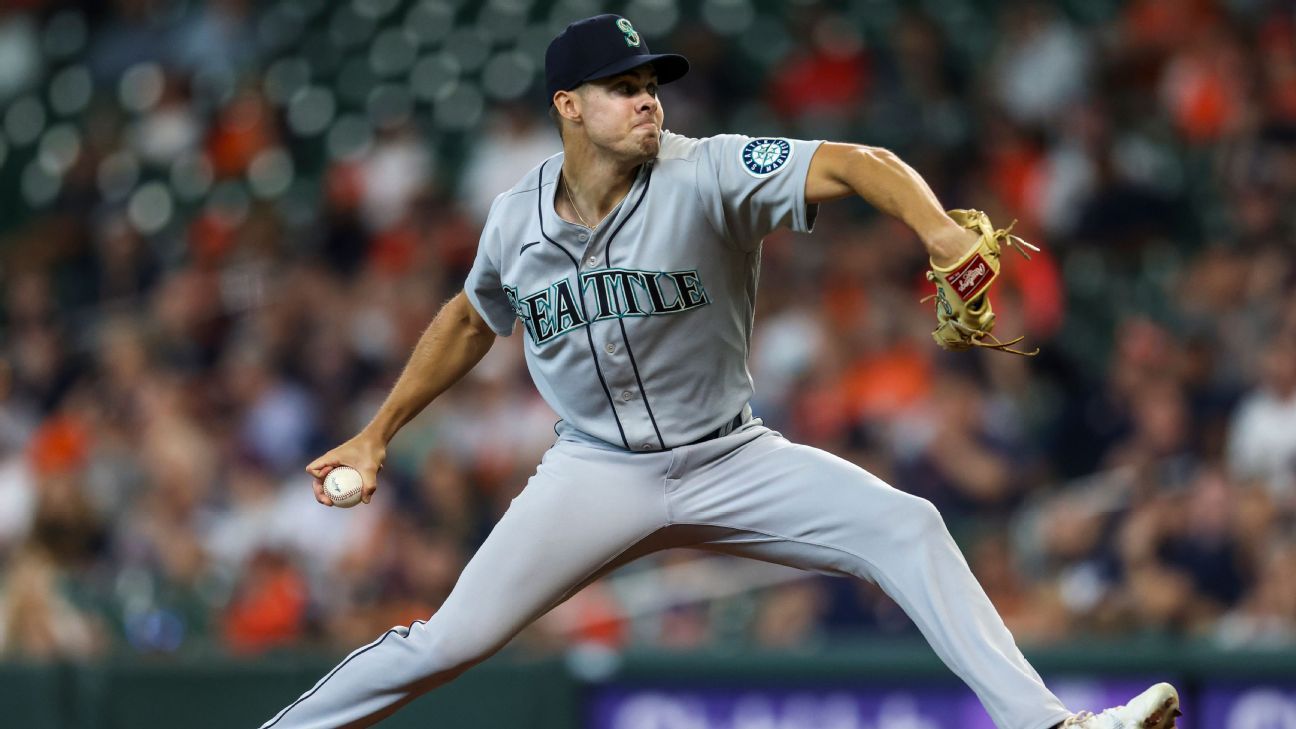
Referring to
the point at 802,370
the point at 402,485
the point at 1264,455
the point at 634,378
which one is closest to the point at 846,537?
the point at 634,378

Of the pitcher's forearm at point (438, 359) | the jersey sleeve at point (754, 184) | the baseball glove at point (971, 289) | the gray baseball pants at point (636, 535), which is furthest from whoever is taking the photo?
the pitcher's forearm at point (438, 359)

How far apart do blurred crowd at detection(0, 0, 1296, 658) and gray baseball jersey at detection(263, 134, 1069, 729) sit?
3.01 m

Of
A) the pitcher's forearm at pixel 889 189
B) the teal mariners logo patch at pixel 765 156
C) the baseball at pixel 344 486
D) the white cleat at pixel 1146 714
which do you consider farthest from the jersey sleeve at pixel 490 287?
the white cleat at pixel 1146 714

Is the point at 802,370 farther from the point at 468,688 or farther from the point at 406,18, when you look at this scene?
the point at 406,18

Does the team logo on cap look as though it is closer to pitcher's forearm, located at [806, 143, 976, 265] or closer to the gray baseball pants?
pitcher's forearm, located at [806, 143, 976, 265]

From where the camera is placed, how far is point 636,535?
12.6 feet

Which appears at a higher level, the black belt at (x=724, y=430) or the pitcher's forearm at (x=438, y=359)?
the pitcher's forearm at (x=438, y=359)

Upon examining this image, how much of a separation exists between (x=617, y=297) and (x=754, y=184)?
424 millimetres

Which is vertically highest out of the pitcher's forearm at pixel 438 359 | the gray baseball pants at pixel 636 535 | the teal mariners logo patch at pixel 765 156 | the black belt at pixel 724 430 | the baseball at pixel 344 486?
the teal mariners logo patch at pixel 765 156

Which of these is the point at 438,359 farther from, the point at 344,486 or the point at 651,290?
the point at 651,290

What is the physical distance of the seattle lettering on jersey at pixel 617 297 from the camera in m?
3.77

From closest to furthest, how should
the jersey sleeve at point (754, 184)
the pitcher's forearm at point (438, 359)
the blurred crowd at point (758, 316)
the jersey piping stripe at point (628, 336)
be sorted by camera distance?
the jersey sleeve at point (754, 184) < the jersey piping stripe at point (628, 336) < the pitcher's forearm at point (438, 359) < the blurred crowd at point (758, 316)

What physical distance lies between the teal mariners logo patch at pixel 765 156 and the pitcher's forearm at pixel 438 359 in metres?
0.89

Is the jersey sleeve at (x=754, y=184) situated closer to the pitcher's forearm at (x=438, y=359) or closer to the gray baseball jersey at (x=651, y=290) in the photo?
the gray baseball jersey at (x=651, y=290)
